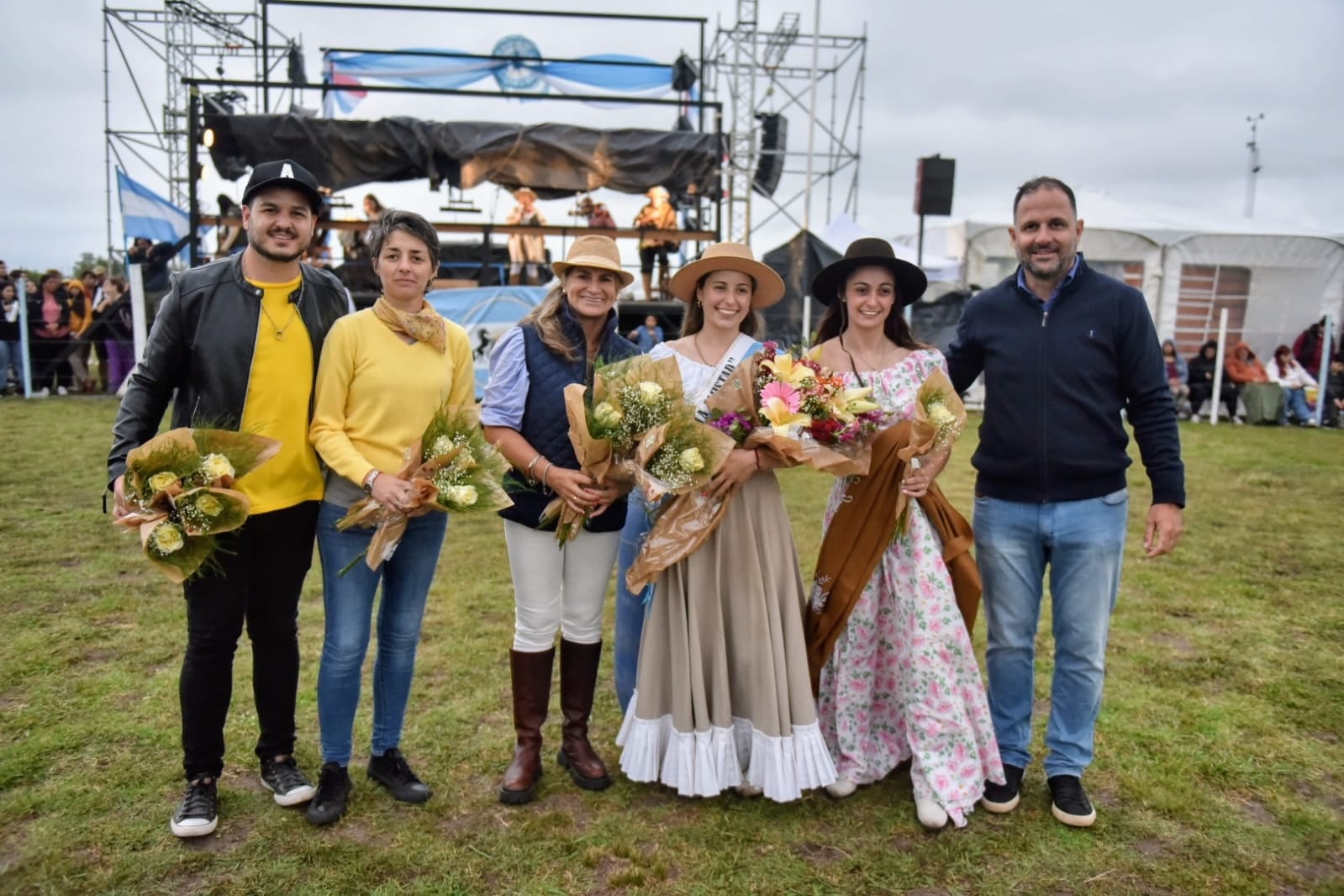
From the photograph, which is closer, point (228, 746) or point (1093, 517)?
point (1093, 517)

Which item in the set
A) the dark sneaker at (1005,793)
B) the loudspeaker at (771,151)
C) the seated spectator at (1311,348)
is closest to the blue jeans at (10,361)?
the loudspeaker at (771,151)

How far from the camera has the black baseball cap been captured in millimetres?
2469

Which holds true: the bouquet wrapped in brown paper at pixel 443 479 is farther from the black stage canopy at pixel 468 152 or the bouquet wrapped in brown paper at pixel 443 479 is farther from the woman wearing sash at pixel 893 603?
the black stage canopy at pixel 468 152

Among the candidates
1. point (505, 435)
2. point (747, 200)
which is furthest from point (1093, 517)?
point (747, 200)

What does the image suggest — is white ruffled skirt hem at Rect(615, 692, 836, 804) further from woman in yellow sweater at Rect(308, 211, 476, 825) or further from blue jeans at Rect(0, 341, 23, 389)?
blue jeans at Rect(0, 341, 23, 389)

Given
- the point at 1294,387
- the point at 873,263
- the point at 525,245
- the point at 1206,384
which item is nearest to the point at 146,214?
the point at 525,245

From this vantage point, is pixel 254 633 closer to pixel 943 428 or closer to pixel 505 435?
pixel 505 435

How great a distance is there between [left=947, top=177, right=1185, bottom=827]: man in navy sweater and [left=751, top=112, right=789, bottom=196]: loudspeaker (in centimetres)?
1152

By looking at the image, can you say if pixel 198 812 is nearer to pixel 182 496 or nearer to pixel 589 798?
pixel 182 496

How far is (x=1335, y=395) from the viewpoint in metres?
13.8

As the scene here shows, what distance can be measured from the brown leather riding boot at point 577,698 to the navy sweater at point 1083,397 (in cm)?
150

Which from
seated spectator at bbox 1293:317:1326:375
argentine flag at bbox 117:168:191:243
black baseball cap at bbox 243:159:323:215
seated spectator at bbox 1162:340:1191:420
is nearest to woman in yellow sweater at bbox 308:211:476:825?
black baseball cap at bbox 243:159:323:215

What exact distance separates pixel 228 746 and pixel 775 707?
6.33 ft

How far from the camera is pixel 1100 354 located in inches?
108
